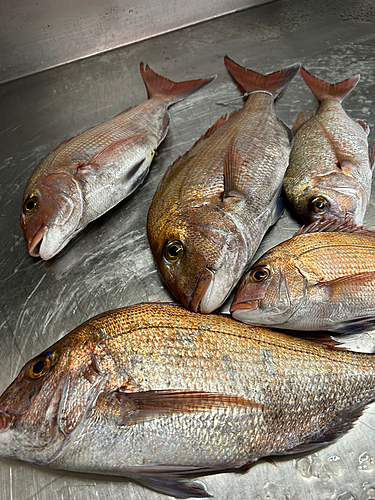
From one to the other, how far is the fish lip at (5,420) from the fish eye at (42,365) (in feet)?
0.40

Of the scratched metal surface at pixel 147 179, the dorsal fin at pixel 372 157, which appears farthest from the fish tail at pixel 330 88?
the dorsal fin at pixel 372 157

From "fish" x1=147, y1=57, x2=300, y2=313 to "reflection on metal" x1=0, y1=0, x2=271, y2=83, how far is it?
159 cm

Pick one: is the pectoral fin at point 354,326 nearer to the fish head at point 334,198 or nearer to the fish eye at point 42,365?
the fish head at point 334,198

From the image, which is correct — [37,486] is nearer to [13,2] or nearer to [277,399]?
[277,399]

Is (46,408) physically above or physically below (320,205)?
above

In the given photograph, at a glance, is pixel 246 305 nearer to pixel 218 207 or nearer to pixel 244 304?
pixel 244 304

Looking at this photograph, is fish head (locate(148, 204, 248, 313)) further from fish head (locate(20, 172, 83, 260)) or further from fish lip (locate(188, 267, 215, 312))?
fish head (locate(20, 172, 83, 260))

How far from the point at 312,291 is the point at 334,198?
1.77 feet

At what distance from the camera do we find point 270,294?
1.43 metres

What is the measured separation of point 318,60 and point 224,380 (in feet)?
7.88

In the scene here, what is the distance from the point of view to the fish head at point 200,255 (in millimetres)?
1504

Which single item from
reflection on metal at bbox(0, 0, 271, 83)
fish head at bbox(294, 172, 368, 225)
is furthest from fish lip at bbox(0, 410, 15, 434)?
reflection on metal at bbox(0, 0, 271, 83)

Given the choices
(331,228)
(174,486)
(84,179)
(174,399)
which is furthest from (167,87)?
(174,486)

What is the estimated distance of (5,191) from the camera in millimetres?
2311
